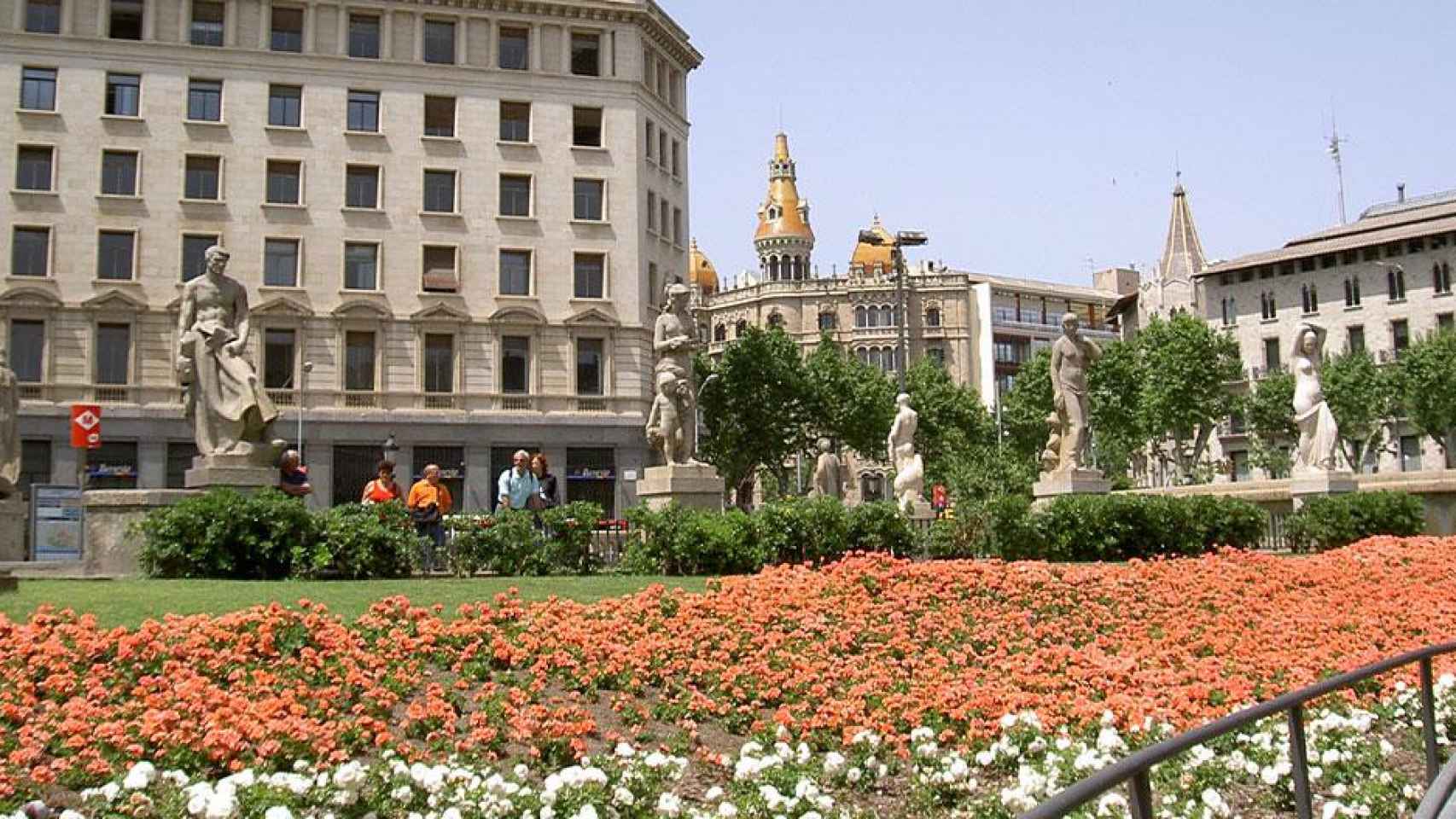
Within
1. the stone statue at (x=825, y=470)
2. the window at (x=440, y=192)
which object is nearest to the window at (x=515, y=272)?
the window at (x=440, y=192)

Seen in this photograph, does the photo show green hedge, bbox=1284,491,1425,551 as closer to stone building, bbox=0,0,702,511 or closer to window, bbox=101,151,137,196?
stone building, bbox=0,0,702,511

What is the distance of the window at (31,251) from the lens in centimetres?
4753

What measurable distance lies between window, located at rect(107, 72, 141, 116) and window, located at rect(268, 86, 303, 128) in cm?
470

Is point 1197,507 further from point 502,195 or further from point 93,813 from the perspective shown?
point 502,195

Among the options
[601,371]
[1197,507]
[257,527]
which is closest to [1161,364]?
[601,371]

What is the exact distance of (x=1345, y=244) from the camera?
79938 mm

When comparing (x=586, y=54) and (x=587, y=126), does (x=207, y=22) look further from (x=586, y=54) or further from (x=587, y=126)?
(x=587, y=126)

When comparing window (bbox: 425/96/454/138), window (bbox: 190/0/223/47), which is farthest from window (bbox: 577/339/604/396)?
window (bbox: 190/0/223/47)

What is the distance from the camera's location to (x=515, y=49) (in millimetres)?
54625

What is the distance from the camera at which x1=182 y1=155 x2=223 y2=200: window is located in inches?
1956

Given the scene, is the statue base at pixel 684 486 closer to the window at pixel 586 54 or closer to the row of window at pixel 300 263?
the row of window at pixel 300 263

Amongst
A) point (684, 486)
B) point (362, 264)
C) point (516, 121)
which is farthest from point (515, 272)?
point (684, 486)

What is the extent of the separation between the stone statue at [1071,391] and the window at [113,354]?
36684mm

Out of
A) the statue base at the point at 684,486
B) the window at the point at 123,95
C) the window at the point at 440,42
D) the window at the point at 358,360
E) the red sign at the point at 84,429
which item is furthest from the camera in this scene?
the window at the point at 440,42
